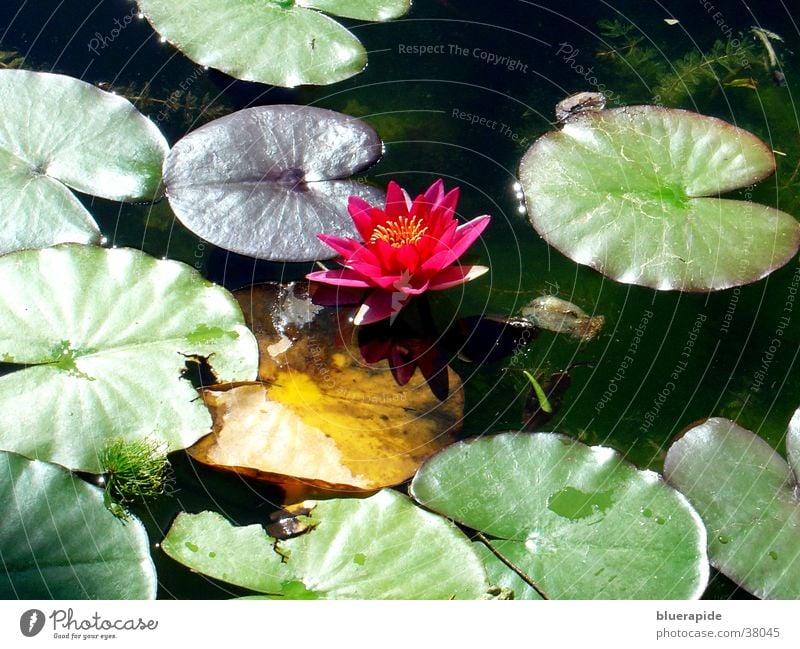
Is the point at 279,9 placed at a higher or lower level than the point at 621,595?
higher

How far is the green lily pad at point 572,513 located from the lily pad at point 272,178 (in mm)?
858

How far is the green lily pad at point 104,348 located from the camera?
2.24 meters

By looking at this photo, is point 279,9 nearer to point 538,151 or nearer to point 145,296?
point 538,151

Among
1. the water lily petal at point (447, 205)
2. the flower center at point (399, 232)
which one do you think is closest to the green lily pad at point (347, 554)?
the flower center at point (399, 232)

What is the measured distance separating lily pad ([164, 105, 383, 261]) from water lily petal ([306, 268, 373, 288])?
9cm

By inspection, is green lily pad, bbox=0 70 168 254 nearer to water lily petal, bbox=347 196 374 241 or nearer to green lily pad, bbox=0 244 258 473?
green lily pad, bbox=0 244 258 473

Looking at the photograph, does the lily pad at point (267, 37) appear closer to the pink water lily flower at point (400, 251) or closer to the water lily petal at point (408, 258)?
the pink water lily flower at point (400, 251)

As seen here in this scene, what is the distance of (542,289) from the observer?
106 inches

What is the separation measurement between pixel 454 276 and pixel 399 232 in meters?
0.23

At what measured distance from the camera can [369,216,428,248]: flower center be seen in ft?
8.29

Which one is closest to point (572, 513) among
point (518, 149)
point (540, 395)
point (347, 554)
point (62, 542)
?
point (540, 395)

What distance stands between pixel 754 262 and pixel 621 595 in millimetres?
1241

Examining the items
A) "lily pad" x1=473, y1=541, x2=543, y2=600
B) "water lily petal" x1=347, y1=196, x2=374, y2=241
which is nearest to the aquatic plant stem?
"lily pad" x1=473, y1=541, x2=543, y2=600
